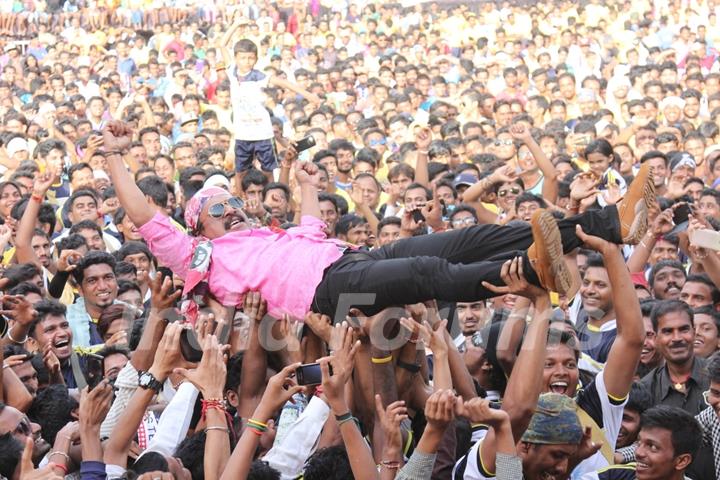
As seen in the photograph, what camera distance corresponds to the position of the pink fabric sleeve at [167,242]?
210 inches

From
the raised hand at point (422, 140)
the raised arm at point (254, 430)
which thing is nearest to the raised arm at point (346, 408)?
the raised arm at point (254, 430)

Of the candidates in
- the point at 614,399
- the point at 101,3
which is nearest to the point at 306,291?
the point at 614,399

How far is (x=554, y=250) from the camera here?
415cm

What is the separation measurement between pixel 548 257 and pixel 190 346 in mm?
1681

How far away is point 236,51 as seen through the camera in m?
11.3

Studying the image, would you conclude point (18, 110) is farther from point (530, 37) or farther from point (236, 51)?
point (530, 37)

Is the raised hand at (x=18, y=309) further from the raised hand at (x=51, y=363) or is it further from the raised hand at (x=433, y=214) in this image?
the raised hand at (x=433, y=214)

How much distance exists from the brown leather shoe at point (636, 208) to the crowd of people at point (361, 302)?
11 millimetres

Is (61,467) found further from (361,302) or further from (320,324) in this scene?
(361,302)

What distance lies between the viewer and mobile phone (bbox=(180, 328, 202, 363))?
16.1ft

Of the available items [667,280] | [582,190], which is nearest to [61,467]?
[582,190]

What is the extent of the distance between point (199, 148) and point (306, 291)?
7.25 metres

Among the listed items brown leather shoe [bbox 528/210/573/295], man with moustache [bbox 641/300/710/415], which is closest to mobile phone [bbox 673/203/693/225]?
man with moustache [bbox 641/300/710/415]

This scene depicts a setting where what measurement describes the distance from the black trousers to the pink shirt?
9cm
